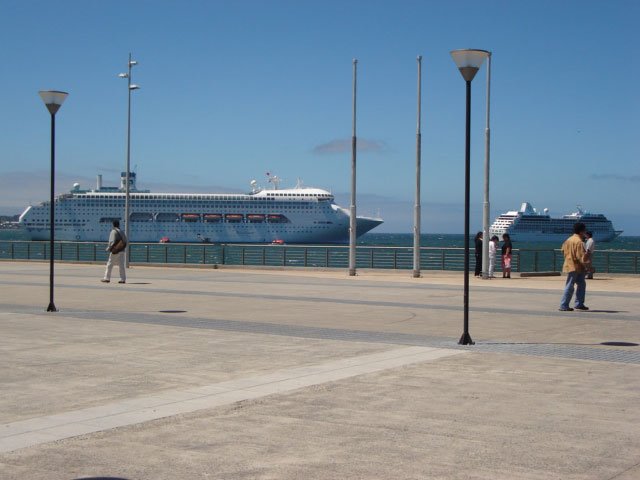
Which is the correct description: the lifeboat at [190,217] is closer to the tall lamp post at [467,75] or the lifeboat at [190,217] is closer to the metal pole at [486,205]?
the metal pole at [486,205]

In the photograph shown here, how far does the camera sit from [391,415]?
668 cm

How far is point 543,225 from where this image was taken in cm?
14388

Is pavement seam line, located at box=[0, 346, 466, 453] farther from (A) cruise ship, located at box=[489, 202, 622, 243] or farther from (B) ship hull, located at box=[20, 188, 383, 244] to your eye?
(A) cruise ship, located at box=[489, 202, 622, 243]

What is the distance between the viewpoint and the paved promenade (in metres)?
5.39

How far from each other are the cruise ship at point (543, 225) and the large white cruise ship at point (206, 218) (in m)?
39.4

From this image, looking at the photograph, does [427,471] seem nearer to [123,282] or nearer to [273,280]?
[123,282]

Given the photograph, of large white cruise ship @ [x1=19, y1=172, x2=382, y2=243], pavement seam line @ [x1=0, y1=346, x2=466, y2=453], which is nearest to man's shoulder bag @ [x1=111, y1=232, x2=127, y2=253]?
pavement seam line @ [x1=0, y1=346, x2=466, y2=453]

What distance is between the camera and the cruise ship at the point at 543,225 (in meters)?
144

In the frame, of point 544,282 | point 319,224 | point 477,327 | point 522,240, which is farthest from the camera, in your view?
point 522,240

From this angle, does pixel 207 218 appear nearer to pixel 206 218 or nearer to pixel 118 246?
pixel 206 218

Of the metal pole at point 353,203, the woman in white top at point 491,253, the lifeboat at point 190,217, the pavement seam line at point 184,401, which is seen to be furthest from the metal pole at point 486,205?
the lifeboat at point 190,217

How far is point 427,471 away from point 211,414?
6.85 ft

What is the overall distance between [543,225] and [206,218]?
58789mm

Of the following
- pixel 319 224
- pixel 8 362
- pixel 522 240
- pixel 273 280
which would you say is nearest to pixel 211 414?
pixel 8 362
